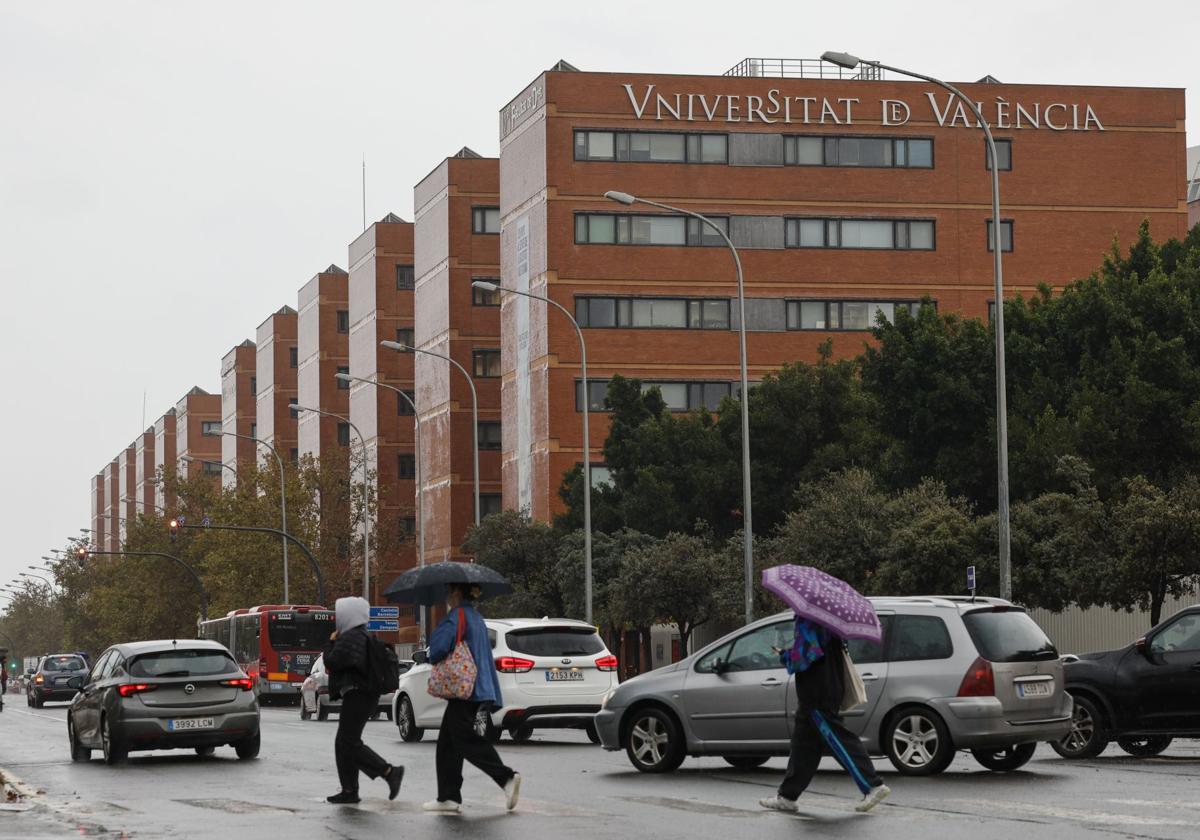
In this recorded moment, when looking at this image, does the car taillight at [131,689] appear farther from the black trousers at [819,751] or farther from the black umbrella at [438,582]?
the black trousers at [819,751]

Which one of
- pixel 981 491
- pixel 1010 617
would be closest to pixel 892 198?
pixel 981 491

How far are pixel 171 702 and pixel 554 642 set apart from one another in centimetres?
518

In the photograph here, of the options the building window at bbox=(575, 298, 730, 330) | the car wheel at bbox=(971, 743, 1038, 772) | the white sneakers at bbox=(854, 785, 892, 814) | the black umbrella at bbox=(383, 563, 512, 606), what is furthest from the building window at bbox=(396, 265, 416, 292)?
the white sneakers at bbox=(854, 785, 892, 814)

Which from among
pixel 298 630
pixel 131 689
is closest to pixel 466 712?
pixel 131 689

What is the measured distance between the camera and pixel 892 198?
75.6m

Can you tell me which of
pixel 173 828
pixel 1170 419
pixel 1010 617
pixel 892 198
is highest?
pixel 892 198

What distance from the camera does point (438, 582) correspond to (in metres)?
15.7

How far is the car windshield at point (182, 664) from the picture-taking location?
24.5 meters

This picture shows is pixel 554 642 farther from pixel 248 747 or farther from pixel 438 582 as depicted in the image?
pixel 438 582

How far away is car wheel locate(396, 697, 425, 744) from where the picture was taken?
2839 centimetres

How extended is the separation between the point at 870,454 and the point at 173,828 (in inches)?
1723

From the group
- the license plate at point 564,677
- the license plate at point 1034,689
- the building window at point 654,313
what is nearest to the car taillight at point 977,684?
the license plate at point 1034,689

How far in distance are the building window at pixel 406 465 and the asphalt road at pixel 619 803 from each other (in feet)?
273

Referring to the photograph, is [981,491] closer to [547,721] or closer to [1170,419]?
[1170,419]
